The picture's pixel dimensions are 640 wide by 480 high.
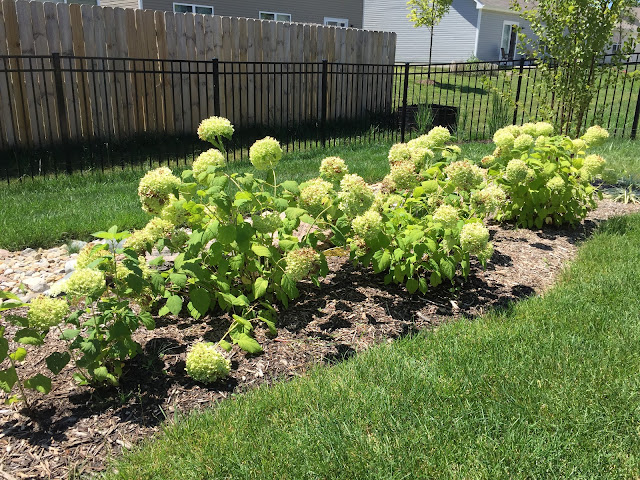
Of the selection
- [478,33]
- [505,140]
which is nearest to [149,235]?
[505,140]

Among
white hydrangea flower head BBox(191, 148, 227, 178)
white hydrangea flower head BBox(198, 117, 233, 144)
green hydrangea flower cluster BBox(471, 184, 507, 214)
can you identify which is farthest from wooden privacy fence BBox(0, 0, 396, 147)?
green hydrangea flower cluster BBox(471, 184, 507, 214)

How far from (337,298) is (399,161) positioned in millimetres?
1052

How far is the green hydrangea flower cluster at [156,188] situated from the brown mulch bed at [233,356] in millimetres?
776

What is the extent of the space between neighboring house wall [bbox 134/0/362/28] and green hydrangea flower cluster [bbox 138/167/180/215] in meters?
15.5

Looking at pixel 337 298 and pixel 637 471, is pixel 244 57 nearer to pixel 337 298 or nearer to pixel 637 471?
pixel 337 298

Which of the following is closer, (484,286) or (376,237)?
(376,237)

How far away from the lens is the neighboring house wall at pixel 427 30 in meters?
28.5

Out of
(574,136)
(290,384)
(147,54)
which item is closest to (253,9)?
(147,54)

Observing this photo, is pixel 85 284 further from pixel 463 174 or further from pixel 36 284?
pixel 463 174

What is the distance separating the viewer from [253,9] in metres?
18.7

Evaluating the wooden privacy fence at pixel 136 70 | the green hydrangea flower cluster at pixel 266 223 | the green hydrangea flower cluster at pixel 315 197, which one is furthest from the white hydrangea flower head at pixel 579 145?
the wooden privacy fence at pixel 136 70

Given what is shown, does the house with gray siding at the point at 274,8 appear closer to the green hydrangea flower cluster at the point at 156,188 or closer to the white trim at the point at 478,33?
the white trim at the point at 478,33

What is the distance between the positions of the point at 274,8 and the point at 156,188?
18.3m

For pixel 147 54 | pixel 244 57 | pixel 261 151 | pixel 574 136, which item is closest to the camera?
pixel 261 151
